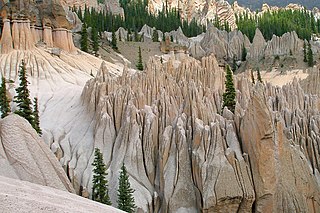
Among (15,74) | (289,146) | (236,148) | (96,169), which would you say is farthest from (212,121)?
(15,74)

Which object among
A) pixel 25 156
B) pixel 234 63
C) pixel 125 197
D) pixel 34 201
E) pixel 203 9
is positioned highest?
pixel 203 9

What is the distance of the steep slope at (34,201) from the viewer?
4677mm

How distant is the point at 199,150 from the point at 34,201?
1226cm

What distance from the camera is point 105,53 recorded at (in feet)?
168

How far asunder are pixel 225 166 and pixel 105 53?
123ft

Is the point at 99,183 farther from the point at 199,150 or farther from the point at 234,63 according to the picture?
the point at 234,63

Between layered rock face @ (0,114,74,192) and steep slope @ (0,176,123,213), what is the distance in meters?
2.62

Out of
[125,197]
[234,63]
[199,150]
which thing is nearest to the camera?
[125,197]

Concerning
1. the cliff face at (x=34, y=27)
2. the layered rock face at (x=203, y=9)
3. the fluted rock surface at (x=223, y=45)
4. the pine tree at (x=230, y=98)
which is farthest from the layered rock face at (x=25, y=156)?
the layered rock face at (x=203, y=9)

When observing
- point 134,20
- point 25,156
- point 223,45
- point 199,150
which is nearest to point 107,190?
point 199,150

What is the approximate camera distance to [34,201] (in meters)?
4.92

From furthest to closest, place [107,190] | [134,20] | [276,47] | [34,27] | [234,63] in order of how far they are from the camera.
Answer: [134,20], [234,63], [276,47], [34,27], [107,190]

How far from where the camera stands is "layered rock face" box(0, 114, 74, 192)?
8484 mm

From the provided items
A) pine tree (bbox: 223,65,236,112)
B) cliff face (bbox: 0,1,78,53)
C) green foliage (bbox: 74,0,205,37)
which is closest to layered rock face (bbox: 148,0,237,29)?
green foliage (bbox: 74,0,205,37)
